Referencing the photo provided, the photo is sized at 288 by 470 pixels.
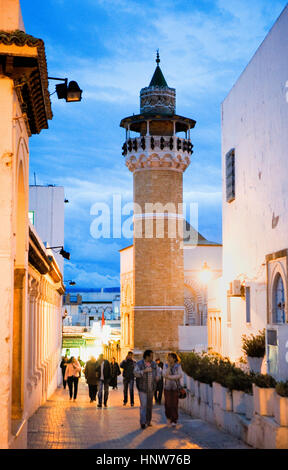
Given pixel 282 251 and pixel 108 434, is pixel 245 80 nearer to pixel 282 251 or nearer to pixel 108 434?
pixel 282 251

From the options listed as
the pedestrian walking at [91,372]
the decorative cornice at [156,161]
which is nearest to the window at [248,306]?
the pedestrian walking at [91,372]

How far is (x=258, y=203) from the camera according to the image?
1681 cm

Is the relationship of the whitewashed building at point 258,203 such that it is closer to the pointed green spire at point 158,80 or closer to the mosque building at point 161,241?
the mosque building at point 161,241

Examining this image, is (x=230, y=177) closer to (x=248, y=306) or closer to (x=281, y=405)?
(x=248, y=306)

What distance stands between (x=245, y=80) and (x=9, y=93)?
Result: 1108 centimetres

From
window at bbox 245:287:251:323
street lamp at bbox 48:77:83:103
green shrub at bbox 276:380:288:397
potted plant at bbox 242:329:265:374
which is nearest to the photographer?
green shrub at bbox 276:380:288:397

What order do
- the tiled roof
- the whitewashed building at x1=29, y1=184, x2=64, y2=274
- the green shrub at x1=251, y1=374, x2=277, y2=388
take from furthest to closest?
the whitewashed building at x1=29, y1=184, x2=64, y2=274 → the green shrub at x1=251, y1=374, x2=277, y2=388 → the tiled roof

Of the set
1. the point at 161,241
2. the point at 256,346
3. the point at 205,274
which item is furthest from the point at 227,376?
the point at 205,274

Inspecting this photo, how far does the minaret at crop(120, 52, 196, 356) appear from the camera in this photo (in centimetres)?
3738

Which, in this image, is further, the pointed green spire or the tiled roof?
the pointed green spire

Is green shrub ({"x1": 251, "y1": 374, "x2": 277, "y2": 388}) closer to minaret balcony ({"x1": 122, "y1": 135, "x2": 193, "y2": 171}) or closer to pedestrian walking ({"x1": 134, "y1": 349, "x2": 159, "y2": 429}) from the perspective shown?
pedestrian walking ({"x1": 134, "y1": 349, "x2": 159, "y2": 429})

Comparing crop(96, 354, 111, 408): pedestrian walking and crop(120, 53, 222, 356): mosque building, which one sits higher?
crop(120, 53, 222, 356): mosque building

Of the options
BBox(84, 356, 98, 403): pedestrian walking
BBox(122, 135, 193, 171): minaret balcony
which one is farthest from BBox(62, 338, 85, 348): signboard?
BBox(84, 356, 98, 403): pedestrian walking

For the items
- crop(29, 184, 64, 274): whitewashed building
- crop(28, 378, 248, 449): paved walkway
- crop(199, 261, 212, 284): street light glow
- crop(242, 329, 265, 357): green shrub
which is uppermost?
crop(29, 184, 64, 274): whitewashed building
